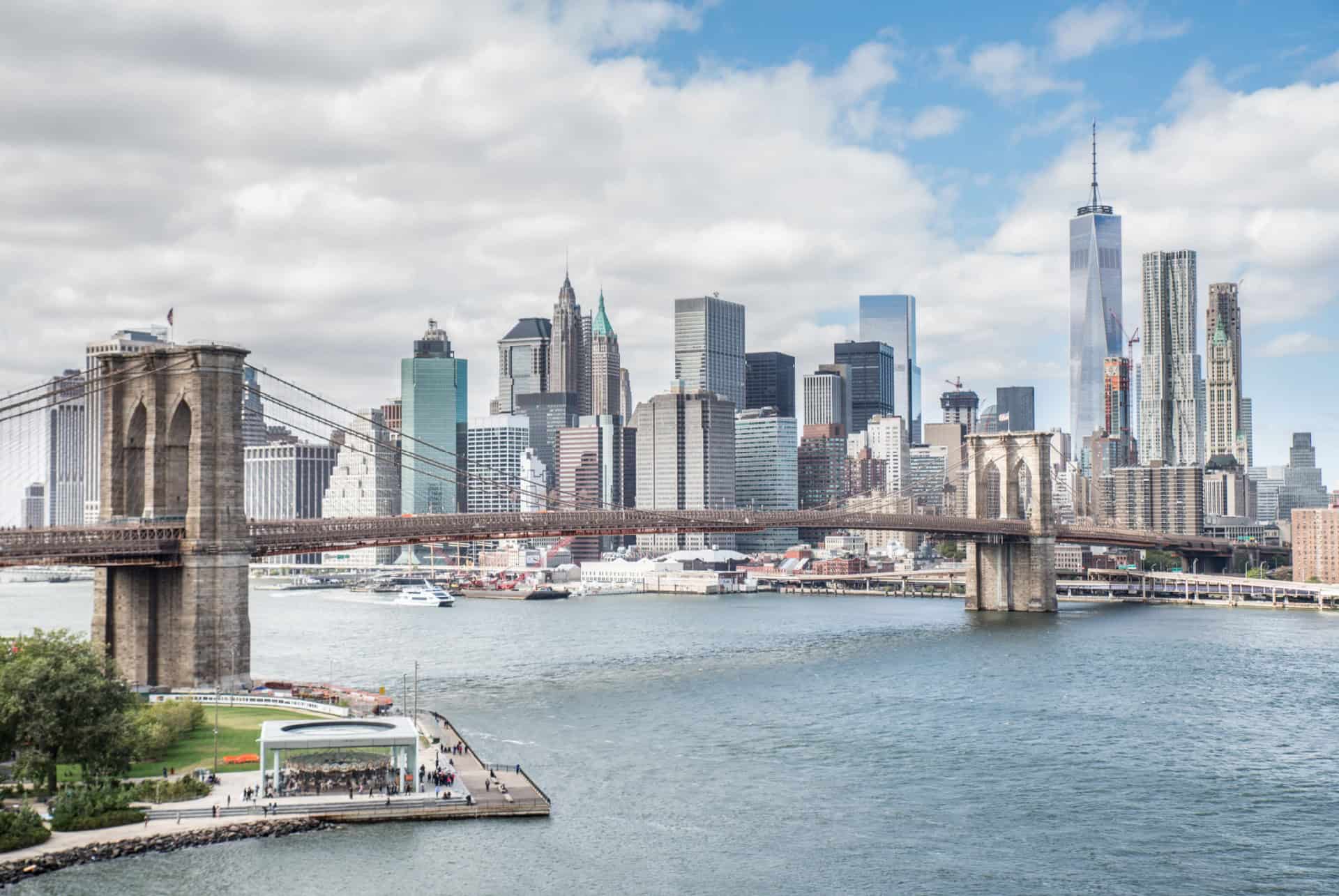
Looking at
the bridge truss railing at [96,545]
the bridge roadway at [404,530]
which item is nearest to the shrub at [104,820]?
the bridge roadway at [404,530]

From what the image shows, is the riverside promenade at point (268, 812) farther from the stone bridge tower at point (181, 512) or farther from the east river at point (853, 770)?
the stone bridge tower at point (181, 512)

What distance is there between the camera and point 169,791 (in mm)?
34062

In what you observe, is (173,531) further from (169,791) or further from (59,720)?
(169,791)

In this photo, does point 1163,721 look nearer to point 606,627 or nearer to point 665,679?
point 665,679

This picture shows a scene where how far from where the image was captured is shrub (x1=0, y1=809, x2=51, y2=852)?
1174 inches

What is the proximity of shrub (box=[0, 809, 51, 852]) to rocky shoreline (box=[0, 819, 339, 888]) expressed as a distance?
79 cm

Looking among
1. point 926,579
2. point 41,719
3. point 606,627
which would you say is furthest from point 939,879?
point 926,579

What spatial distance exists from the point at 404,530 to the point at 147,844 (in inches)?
1164

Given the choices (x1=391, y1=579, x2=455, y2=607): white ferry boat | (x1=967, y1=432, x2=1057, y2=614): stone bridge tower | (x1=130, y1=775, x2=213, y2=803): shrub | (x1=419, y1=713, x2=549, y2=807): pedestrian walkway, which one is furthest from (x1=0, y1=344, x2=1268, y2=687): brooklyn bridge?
(x1=391, y1=579, x2=455, y2=607): white ferry boat

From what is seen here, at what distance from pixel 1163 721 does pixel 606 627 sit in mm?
51328

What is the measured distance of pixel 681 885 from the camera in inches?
1156

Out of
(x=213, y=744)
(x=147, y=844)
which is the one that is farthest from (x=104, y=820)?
(x=213, y=744)

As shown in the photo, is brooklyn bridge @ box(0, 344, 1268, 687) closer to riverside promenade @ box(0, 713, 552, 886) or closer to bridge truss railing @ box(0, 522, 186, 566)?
bridge truss railing @ box(0, 522, 186, 566)

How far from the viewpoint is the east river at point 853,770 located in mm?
30094
